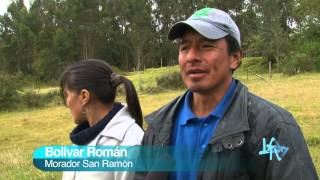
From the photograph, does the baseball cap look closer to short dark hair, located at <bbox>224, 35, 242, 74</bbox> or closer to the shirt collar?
short dark hair, located at <bbox>224, 35, 242, 74</bbox>

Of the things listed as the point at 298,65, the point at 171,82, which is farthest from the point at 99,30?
the point at 171,82

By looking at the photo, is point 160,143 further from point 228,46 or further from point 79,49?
point 79,49

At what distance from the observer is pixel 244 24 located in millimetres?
49531

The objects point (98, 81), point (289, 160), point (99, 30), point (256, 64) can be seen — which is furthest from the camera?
point (99, 30)

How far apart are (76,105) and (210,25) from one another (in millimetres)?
1104

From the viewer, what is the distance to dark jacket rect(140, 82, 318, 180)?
6.02ft

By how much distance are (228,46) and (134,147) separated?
74 cm

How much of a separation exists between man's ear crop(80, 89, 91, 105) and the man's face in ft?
2.81

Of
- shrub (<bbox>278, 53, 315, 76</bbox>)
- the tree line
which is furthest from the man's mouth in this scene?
the tree line

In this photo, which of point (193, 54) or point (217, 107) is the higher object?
point (193, 54)

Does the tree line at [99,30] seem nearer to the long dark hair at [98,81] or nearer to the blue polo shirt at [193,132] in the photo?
the long dark hair at [98,81]

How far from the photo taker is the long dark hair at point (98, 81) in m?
2.79

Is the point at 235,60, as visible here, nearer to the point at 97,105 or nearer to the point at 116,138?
the point at 116,138

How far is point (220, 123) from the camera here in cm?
197
